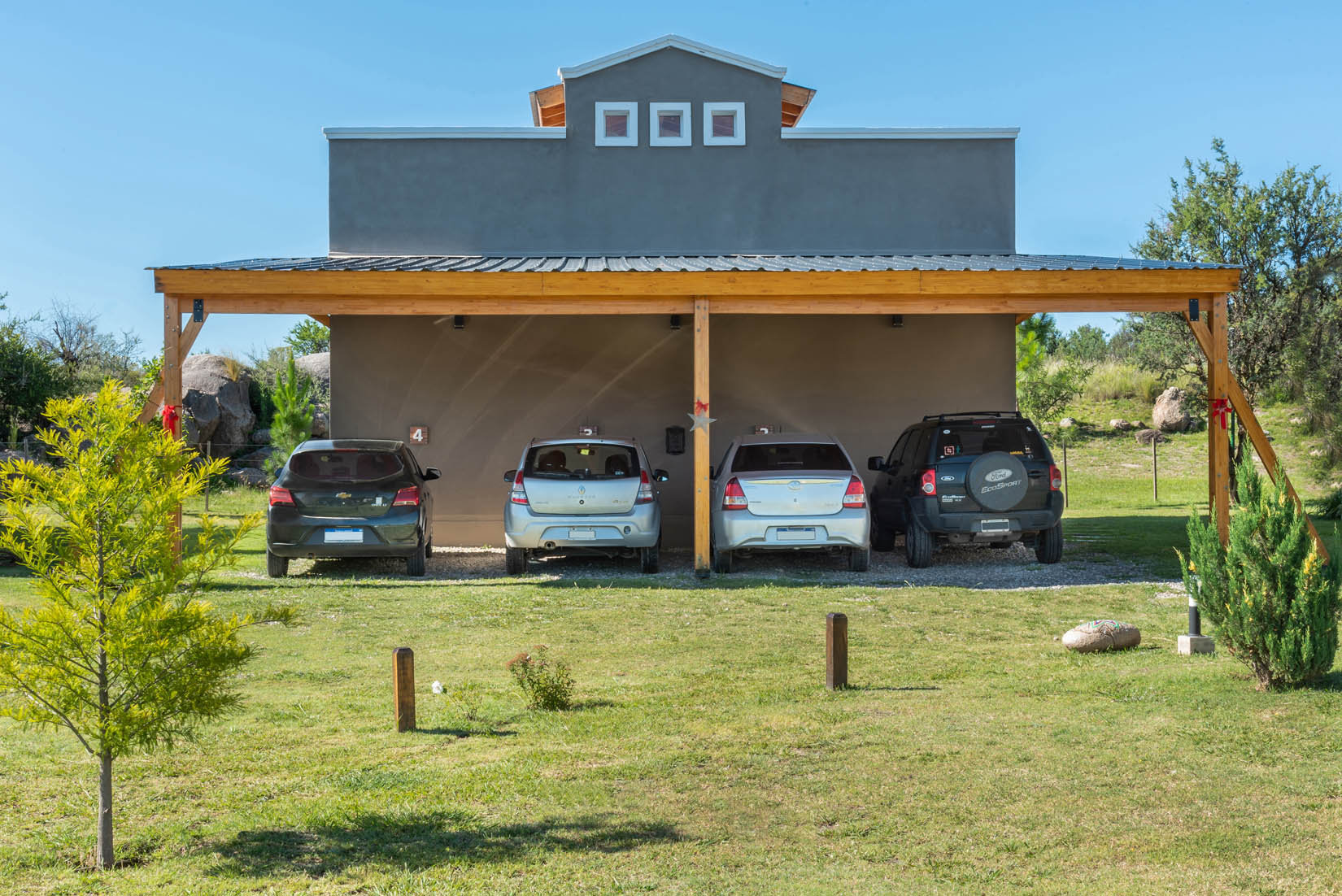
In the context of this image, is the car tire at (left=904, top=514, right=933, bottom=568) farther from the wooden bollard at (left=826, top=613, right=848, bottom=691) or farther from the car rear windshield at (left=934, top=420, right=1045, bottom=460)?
the wooden bollard at (left=826, top=613, right=848, bottom=691)

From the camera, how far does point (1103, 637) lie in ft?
27.8

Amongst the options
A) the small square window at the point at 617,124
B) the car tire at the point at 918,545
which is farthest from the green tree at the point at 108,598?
the small square window at the point at 617,124

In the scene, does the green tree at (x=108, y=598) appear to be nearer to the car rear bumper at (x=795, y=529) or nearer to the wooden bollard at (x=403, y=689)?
the wooden bollard at (x=403, y=689)

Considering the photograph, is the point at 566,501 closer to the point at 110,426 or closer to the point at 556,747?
the point at 556,747

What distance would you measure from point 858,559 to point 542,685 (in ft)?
22.8

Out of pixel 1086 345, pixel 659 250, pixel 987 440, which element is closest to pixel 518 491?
pixel 987 440

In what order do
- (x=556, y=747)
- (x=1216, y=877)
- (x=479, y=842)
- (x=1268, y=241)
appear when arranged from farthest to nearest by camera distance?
(x=1268, y=241) < (x=556, y=747) < (x=479, y=842) < (x=1216, y=877)

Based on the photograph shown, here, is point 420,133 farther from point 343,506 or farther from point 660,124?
point 343,506

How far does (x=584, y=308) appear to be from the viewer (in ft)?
44.5

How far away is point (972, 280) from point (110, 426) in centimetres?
1020

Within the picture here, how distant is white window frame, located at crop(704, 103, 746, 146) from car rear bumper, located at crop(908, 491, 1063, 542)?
736 cm

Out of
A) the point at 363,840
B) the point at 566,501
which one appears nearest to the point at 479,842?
the point at 363,840

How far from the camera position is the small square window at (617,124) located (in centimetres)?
1834

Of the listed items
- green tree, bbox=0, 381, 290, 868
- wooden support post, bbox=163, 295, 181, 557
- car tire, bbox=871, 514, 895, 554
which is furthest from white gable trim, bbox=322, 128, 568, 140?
green tree, bbox=0, 381, 290, 868
